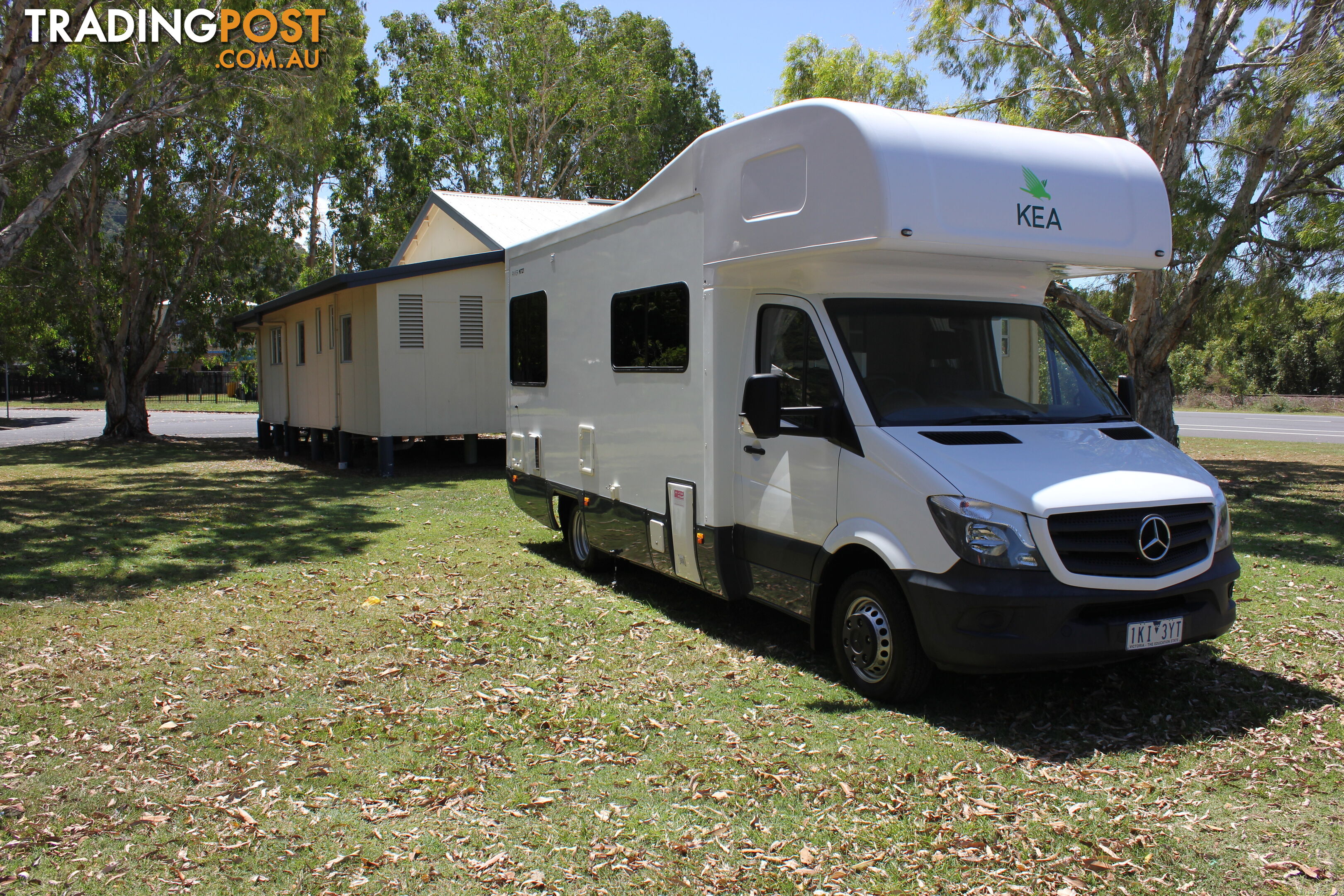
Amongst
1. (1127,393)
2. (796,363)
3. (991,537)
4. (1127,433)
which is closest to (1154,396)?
(1127,393)

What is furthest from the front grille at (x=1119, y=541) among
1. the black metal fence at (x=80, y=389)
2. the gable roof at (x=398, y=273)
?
the black metal fence at (x=80, y=389)

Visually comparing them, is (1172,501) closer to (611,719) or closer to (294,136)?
(611,719)

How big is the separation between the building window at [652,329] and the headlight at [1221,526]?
3167 mm

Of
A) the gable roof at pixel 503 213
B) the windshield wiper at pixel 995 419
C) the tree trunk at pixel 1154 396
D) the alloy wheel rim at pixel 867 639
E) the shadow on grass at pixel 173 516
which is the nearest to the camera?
the alloy wheel rim at pixel 867 639

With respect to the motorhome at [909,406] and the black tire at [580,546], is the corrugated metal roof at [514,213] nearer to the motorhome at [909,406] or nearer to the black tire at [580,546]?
the black tire at [580,546]

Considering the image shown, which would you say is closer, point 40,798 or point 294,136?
point 40,798

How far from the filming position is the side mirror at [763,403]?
5.48m

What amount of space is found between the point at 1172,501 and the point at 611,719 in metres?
3.03

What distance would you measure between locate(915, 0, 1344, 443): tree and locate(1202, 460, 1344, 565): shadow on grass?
63.3 inches

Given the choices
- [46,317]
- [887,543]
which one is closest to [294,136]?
[46,317]

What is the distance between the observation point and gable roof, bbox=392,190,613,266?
18469 millimetres

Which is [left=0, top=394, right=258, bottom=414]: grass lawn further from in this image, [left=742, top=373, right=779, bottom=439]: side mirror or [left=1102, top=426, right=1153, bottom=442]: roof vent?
[left=1102, top=426, right=1153, bottom=442]: roof vent

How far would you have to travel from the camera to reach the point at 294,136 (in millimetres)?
15930

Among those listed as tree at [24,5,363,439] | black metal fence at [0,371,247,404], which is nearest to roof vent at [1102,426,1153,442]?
tree at [24,5,363,439]
